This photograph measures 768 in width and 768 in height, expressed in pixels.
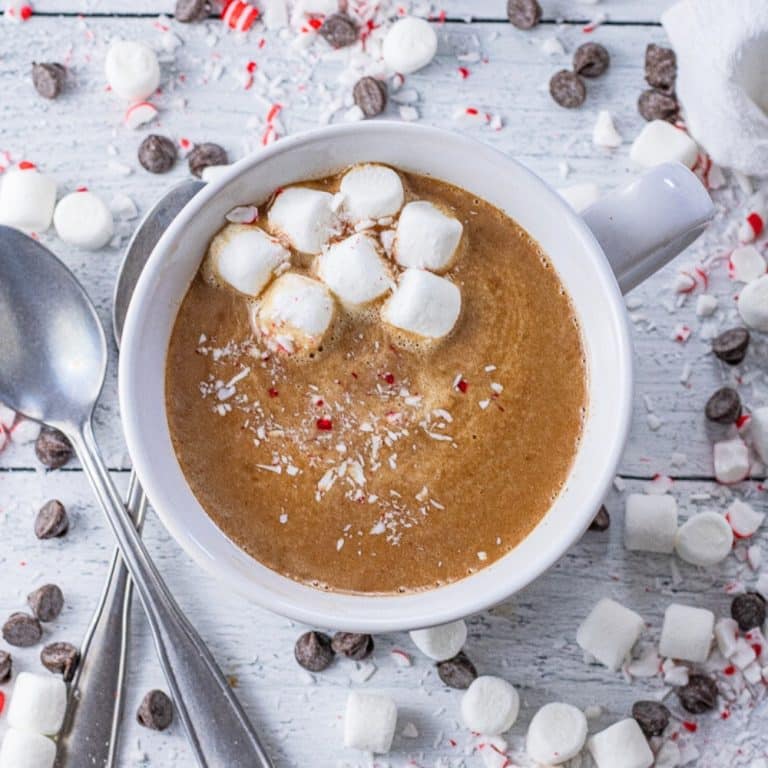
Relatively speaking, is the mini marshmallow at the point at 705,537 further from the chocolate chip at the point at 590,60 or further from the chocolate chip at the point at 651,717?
the chocolate chip at the point at 590,60

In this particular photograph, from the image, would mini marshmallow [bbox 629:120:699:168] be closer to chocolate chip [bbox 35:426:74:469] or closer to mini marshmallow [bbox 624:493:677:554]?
mini marshmallow [bbox 624:493:677:554]

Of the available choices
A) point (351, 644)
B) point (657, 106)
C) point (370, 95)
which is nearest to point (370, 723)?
point (351, 644)

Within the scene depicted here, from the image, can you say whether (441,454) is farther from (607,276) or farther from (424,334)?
(607,276)

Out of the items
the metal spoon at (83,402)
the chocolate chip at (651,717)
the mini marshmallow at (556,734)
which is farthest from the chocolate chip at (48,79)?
the chocolate chip at (651,717)

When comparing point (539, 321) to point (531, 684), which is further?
point (531, 684)

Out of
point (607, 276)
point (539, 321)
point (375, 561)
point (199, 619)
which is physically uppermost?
point (607, 276)

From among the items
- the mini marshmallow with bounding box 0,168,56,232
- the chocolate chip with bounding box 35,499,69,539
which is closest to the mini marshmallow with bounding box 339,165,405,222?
the mini marshmallow with bounding box 0,168,56,232

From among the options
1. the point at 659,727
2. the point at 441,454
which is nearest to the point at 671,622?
the point at 659,727

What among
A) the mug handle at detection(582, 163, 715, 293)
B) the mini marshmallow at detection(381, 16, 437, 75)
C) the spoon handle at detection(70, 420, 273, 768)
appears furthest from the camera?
the mini marshmallow at detection(381, 16, 437, 75)
